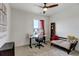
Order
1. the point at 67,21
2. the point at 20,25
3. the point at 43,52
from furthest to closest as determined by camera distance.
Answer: the point at 20,25 → the point at 67,21 → the point at 43,52

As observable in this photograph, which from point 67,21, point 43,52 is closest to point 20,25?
point 43,52

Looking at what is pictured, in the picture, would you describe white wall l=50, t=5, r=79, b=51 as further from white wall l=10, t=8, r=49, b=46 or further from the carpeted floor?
white wall l=10, t=8, r=49, b=46

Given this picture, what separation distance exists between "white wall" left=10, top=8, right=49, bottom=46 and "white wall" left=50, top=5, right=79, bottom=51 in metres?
1.75

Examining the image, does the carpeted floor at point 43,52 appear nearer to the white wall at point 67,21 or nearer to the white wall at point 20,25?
the white wall at point 67,21

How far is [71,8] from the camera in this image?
14.4ft

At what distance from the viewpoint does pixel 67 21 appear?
4684mm

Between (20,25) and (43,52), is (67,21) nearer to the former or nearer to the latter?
(43,52)

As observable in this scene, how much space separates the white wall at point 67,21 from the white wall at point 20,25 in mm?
1750

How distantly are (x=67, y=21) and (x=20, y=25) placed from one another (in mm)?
2820

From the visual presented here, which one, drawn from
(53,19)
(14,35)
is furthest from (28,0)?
(53,19)

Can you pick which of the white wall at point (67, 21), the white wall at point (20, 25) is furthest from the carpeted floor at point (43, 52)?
the white wall at point (20, 25)

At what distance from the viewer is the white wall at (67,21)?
4086 mm

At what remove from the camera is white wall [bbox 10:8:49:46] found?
4.77 meters

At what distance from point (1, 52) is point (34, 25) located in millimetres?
4176
